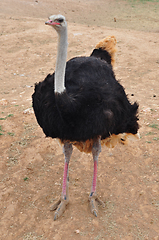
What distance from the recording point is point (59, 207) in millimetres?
3352

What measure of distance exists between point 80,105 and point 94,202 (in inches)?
55.5

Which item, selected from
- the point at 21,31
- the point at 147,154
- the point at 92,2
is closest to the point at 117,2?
the point at 92,2

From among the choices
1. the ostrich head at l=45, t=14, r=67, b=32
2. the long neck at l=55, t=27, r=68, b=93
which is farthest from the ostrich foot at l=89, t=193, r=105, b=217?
the ostrich head at l=45, t=14, r=67, b=32

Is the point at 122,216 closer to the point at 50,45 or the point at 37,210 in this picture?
the point at 37,210

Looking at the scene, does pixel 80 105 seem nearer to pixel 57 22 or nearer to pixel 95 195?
pixel 57 22

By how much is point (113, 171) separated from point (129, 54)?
18.4ft

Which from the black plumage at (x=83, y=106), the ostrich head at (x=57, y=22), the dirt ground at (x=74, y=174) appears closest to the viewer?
the ostrich head at (x=57, y=22)

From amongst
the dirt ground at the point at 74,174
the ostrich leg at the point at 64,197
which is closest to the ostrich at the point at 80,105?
the ostrich leg at the point at 64,197

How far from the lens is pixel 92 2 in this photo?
2109 cm

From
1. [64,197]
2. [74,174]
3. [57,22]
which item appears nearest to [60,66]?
[57,22]

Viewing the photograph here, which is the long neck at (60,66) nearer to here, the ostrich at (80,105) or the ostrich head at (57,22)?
the ostrich at (80,105)

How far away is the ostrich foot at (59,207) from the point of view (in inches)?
129

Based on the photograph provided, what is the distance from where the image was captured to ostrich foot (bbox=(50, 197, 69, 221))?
3278mm

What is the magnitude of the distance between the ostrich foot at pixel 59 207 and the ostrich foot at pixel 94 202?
0.33m
